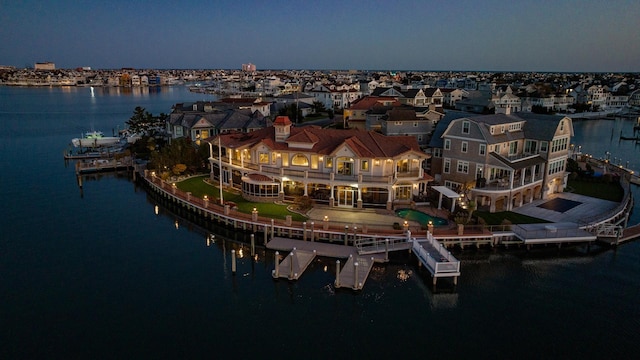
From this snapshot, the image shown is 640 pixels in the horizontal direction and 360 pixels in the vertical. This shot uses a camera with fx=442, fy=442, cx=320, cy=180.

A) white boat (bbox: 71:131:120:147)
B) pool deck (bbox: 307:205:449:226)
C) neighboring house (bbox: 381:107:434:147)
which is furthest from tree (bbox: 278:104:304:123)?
pool deck (bbox: 307:205:449:226)

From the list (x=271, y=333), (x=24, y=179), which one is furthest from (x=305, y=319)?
(x=24, y=179)

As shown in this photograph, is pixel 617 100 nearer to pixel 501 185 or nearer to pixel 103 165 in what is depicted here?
pixel 501 185

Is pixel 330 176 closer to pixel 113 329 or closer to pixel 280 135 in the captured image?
pixel 280 135

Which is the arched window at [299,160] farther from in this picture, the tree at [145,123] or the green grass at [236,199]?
the tree at [145,123]

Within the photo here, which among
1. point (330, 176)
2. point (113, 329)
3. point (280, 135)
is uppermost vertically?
point (280, 135)

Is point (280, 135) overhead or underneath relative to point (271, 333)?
overhead

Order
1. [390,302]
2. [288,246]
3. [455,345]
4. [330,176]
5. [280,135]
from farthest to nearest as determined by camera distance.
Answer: [280,135]
[330,176]
[288,246]
[390,302]
[455,345]

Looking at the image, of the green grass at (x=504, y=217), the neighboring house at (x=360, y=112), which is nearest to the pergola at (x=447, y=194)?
the green grass at (x=504, y=217)
